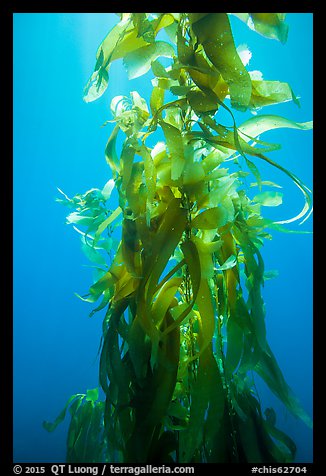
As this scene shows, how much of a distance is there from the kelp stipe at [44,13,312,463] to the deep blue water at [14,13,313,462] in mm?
1980

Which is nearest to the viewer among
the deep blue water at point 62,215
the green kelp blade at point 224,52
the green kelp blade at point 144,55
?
the green kelp blade at point 224,52

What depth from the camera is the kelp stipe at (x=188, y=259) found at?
0.80 m

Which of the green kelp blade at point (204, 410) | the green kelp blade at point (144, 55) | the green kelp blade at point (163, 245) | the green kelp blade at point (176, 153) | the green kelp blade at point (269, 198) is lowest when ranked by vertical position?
the green kelp blade at point (204, 410)

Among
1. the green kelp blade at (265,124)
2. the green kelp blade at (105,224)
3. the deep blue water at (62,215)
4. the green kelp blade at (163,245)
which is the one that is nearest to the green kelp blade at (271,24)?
the green kelp blade at (265,124)

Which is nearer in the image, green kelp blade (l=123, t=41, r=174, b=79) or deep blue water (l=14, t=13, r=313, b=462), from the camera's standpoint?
green kelp blade (l=123, t=41, r=174, b=79)

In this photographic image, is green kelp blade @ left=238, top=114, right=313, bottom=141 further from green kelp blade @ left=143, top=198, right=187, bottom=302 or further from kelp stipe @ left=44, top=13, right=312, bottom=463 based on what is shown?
green kelp blade @ left=143, top=198, right=187, bottom=302

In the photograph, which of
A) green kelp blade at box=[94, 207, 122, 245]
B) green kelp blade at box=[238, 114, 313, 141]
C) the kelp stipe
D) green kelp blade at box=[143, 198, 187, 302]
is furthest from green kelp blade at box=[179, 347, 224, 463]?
green kelp blade at box=[238, 114, 313, 141]

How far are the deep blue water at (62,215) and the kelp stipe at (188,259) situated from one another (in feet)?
6.50

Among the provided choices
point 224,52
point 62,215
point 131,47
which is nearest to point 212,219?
point 224,52

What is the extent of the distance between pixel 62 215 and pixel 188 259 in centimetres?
344

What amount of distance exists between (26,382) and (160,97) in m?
3.64

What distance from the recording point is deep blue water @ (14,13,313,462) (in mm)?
3031

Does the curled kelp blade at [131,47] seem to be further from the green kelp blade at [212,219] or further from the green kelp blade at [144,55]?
the green kelp blade at [212,219]
